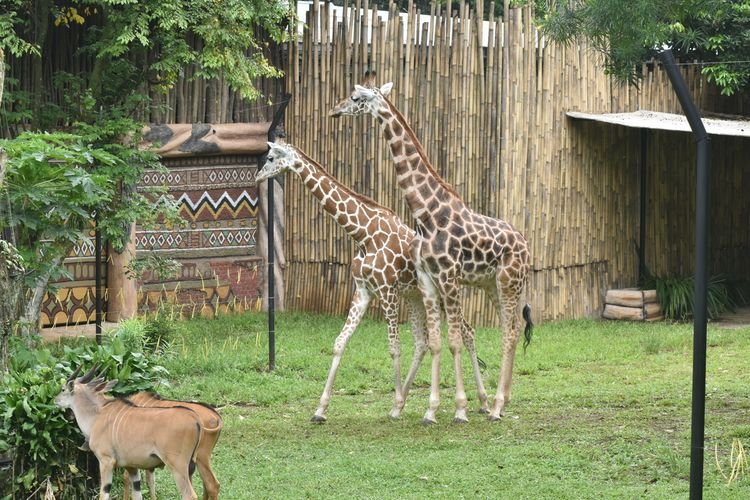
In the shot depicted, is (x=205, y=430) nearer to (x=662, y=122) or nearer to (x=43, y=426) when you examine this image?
(x=43, y=426)

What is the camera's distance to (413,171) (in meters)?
9.13

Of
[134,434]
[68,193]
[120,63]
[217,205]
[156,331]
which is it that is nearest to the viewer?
[134,434]

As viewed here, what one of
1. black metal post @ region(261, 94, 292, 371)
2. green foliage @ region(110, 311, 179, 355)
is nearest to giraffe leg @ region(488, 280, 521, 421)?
black metal post @ region(261, 94, 292, 371)

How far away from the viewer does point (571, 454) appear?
7.72m

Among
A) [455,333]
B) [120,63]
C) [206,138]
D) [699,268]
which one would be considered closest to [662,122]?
[206,138]

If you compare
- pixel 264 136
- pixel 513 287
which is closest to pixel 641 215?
pixel 264 136

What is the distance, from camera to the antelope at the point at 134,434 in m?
Answer: 5.86

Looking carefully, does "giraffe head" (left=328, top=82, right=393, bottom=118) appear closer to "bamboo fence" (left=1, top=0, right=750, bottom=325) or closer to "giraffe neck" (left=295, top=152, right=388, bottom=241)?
"giraffe neck" (left=295, top=152, right=388, bottom=241)

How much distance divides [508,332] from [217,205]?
5.46 m

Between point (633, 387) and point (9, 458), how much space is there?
226 inches

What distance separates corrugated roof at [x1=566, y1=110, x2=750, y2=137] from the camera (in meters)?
12.7

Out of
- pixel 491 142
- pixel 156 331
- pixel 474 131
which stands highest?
pixel 474 131

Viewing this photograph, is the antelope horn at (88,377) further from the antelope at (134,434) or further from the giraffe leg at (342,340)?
the giraffe leg at (342,340)

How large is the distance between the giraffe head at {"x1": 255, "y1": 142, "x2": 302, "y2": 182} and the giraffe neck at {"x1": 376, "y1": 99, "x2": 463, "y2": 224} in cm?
82
